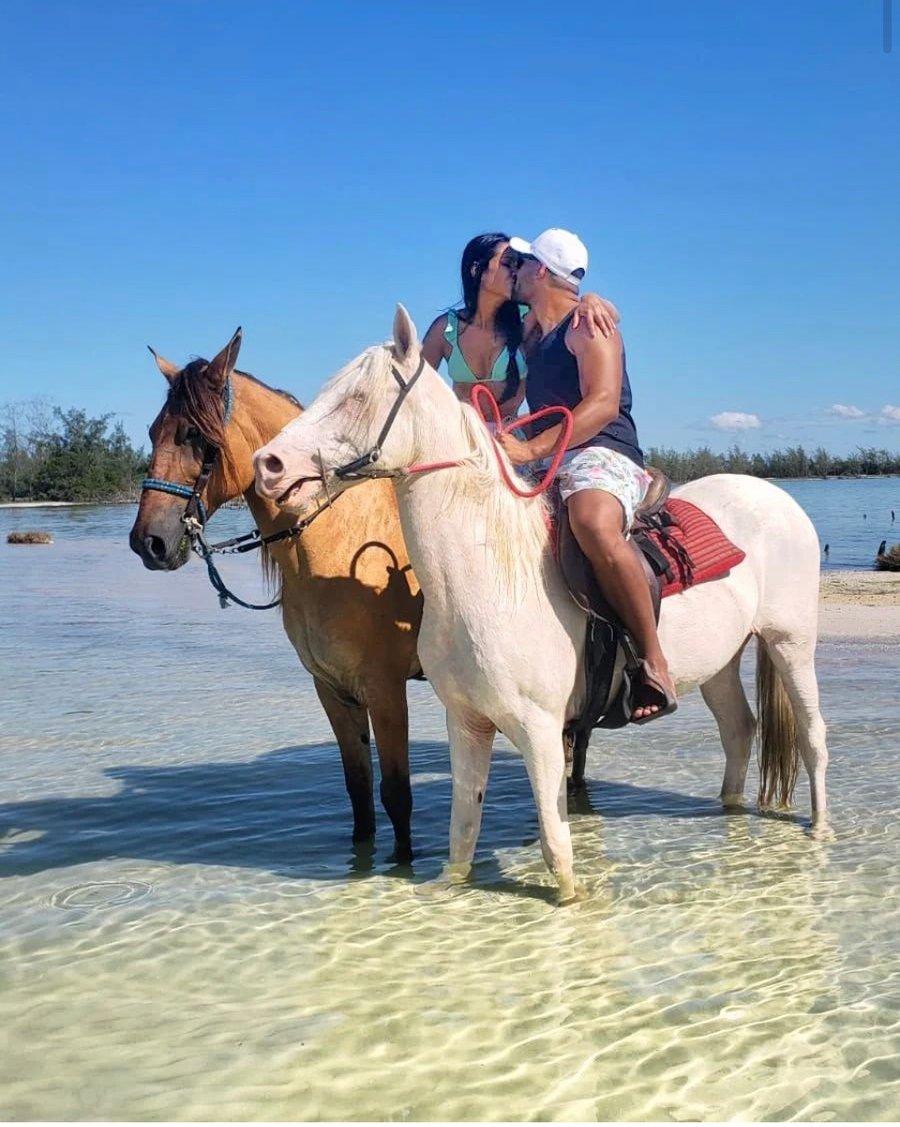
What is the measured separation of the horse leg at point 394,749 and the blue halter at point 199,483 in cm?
102

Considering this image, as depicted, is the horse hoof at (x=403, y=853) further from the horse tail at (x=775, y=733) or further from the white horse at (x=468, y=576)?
the horse tail at (x=775, y=733)

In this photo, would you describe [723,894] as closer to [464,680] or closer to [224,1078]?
[464,680]

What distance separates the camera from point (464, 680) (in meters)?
3.53

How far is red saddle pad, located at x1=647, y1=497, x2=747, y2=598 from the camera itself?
4.03m

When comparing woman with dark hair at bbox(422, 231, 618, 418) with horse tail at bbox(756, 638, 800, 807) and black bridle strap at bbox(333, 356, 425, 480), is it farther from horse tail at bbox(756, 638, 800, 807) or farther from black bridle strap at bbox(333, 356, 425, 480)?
horse tail at bbox(756, 638, 800, 807)

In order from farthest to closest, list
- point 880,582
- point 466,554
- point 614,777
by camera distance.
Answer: point 880,582 < point 614,777 < point 466,554

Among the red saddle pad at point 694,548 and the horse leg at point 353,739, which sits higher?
the red saddle pad at point 694,548

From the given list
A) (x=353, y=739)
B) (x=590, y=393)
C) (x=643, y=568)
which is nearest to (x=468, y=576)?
(x=643, y=568)

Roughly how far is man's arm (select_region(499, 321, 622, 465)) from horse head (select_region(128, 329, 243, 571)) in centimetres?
114

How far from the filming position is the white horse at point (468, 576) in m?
3.29

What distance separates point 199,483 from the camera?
12.7ft

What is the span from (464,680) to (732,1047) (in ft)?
4.64

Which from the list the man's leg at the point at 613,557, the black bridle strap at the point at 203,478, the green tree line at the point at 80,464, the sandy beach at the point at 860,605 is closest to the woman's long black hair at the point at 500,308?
the man's leg at the point at 613,557

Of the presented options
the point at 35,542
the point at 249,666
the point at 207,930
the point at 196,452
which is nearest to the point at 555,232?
the point at 196,452
